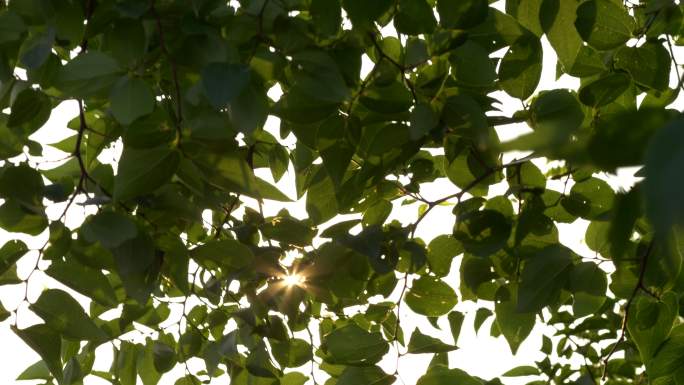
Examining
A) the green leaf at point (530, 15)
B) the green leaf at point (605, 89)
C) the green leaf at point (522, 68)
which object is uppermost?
the green leaf at point (530, 15)

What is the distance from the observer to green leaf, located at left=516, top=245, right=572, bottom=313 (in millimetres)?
850

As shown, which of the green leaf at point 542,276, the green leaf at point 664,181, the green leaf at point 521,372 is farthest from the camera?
the green leaf at point 521,372

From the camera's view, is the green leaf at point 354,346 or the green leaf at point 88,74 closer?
the green leaf at point 88,74

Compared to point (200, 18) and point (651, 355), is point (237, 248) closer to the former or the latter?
point (200, 18)

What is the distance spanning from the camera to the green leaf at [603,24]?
2.81ft

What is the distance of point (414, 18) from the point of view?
2.71ft

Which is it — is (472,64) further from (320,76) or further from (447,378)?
(447,378)

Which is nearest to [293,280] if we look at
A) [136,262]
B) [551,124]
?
[136,262]

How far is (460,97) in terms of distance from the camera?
79 centimetres

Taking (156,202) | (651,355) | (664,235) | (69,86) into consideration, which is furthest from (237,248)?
(664,235)

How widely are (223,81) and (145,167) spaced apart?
0.47 feet

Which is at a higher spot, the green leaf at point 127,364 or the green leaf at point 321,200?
the green leaf at point 321,200

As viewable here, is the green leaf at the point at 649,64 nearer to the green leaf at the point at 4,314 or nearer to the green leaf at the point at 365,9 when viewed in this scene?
the green leaf at the point at 365,9

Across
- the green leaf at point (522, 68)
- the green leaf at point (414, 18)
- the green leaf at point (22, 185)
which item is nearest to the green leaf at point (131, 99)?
the green leaf at point (22, 185)
